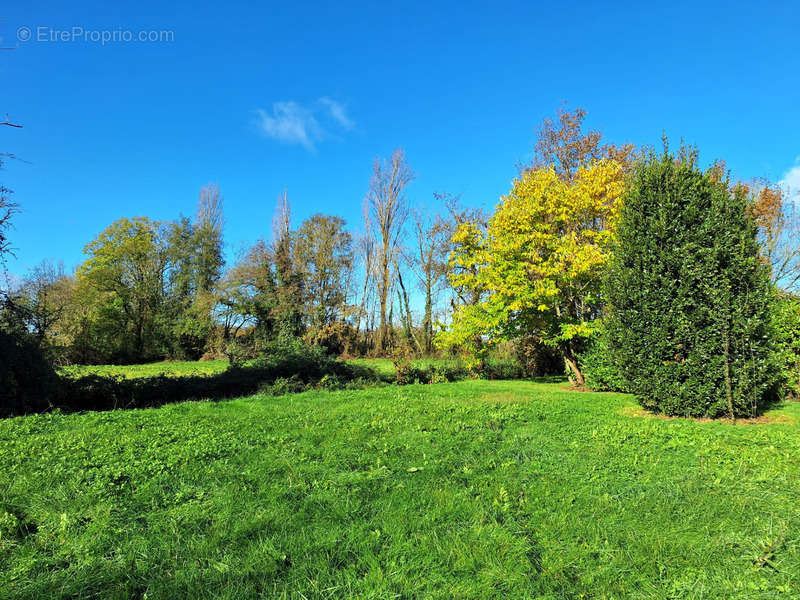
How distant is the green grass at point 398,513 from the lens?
2.28 meters

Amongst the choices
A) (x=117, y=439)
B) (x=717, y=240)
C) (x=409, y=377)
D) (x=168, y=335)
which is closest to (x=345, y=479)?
(x=117, y=439)

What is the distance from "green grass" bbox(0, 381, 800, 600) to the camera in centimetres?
228

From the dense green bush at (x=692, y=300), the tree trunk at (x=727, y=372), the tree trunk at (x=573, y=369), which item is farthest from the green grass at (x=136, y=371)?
the tree trunk at (x=727, y=372)

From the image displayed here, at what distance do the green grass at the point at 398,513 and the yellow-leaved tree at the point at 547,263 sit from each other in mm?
6132

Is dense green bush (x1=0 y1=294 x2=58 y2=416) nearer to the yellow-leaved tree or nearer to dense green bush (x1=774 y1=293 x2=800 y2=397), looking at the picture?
the yellow-leaved tree

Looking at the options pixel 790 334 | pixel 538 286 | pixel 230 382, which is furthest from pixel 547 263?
pixel 230 382

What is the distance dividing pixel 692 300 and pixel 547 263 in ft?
15.5

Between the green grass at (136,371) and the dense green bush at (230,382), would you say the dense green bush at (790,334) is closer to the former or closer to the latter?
the dense green bush at (230,382)

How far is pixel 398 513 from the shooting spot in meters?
3.04

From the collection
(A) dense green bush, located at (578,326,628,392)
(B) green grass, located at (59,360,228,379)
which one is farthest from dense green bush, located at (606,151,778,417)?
(B) green grass, located at (59,360,228,379)

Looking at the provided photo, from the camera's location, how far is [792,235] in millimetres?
18531

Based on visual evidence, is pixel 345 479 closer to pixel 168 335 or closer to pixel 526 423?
pixel 526 423

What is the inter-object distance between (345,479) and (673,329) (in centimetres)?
613

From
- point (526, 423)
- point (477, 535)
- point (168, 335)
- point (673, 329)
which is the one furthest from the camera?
point (168, 335)
